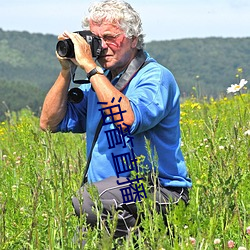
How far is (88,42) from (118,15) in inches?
9.5

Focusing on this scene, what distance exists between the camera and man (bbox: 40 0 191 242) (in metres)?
3.22

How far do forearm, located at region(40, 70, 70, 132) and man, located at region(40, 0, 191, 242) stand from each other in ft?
Result: 0.20

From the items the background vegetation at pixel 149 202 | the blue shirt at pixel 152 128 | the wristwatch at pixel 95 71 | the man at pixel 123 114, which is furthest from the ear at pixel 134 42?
the background vegetation at pixel 149 202

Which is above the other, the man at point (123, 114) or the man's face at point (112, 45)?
the man's face at point (112, 45)

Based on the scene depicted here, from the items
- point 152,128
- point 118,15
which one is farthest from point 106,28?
point 152,128

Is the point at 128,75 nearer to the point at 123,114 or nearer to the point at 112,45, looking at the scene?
the point at 112,45

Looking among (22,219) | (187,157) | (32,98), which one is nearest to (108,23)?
(22,219)

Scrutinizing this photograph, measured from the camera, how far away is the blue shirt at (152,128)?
3260 millimetres

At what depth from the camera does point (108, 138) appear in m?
3.41

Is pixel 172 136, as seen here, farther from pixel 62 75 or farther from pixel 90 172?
pixel 62 75

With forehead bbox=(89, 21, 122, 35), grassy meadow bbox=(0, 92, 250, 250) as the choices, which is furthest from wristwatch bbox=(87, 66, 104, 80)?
grassy meadow bbox=(0, 92, 250, 250)

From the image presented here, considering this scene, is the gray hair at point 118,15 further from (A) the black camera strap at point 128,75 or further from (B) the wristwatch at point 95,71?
(B) the wristwatch at point 95,71

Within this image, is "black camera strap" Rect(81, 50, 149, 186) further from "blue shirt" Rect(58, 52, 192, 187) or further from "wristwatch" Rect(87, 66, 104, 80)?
"wristwatch" Rect(87, 66, 104, 80)

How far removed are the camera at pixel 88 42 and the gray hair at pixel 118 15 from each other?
4.1 inches
